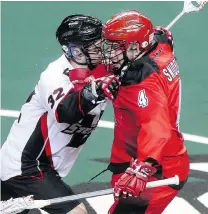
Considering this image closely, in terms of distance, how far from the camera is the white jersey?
474 centimetres

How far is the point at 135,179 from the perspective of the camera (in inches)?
165

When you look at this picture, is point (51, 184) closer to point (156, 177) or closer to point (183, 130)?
point (156, 177)

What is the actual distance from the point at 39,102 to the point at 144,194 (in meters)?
0.91

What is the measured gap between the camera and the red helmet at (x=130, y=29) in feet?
14.4

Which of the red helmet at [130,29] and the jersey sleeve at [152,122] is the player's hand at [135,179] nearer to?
the jersey sleeve at [152,122]

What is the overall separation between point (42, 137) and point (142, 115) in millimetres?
810

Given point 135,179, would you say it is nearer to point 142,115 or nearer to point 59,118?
point 142,115

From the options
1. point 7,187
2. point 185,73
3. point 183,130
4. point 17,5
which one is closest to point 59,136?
point 7,187

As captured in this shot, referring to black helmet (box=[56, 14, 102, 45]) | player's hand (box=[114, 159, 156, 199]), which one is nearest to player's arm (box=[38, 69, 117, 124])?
black helmet (box=[56, 14, 102, 45])

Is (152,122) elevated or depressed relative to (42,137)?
elevated

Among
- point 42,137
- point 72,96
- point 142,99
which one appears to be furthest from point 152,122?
point 42,137

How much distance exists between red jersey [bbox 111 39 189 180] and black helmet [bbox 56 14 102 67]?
1.19ft

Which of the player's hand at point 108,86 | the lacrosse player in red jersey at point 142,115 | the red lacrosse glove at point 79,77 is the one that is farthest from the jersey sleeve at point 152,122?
the red lacrosse glove at point 79,77

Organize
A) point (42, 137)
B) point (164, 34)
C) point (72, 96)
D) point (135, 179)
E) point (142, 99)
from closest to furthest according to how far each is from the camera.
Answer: point (135, 179), point (142, 99), point (72, 96), point (42, 137), point (164, 34)
